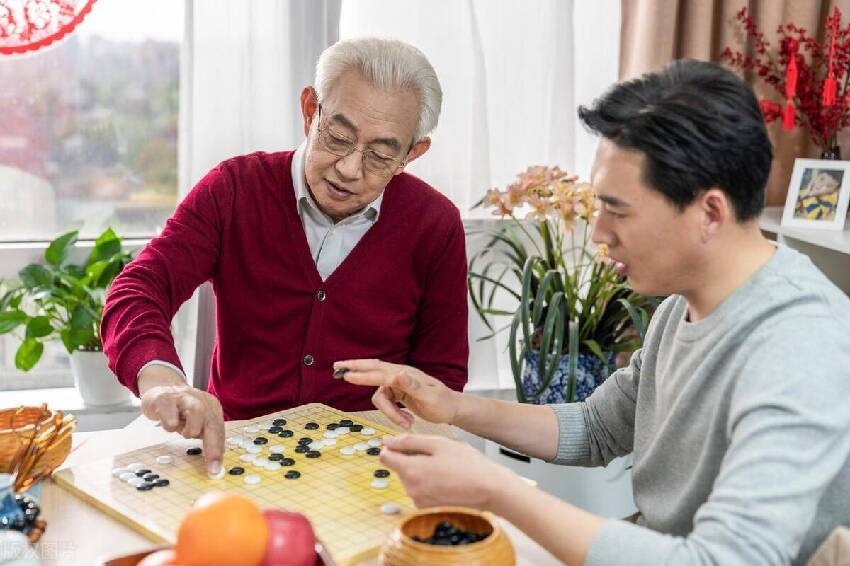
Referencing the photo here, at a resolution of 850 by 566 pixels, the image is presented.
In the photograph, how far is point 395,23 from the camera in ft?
9.28

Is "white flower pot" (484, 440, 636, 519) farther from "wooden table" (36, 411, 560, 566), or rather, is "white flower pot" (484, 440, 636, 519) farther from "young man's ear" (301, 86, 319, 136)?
"wooden table" (36, 411, 560, 566)

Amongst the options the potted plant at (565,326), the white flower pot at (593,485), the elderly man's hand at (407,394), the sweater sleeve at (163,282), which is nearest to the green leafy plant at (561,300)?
the potted plant at (565,326)

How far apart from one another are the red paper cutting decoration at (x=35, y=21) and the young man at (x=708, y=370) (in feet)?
3.43

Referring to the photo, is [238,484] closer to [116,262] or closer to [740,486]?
[740,486]

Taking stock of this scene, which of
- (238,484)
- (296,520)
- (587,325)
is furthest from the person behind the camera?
(587,325)

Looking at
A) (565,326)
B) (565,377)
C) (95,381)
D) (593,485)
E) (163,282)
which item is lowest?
(593,485)

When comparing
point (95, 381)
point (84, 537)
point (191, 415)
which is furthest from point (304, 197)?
point (95, 381)

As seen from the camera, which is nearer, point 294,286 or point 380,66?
point 380,66

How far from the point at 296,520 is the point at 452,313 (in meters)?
1.15

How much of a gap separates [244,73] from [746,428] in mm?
2021

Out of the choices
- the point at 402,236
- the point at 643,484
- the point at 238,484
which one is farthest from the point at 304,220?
the point at 643,484

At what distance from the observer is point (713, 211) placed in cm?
124

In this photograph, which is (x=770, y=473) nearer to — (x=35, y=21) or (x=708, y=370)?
(x=708, y=370)

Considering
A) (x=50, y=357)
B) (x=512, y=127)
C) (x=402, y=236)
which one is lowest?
(x=50, y=357)
